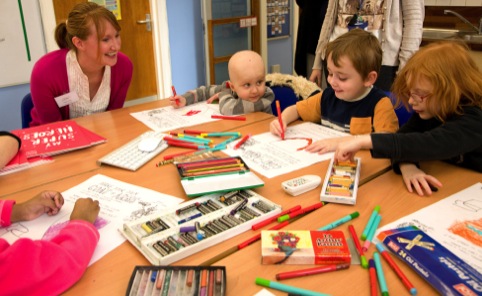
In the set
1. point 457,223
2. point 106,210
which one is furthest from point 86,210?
point 457,223

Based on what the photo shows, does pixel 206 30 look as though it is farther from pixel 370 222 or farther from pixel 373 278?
pixel 373 278

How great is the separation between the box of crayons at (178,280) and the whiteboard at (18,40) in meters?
2.84

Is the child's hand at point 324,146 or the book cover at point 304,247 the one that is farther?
the child's hand at point 324,146

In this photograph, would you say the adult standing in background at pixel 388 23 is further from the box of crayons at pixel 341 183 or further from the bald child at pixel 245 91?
the box of crayons at pixel 341 183

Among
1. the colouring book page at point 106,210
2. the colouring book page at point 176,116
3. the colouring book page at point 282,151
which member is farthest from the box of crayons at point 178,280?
the colouring book page at point 176,116

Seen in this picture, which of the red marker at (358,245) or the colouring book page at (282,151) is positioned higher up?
the colouring book page at (282,151)

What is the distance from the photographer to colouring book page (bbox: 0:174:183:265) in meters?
0.96

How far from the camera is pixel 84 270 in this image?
2.74 ft

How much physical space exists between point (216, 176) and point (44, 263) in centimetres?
52

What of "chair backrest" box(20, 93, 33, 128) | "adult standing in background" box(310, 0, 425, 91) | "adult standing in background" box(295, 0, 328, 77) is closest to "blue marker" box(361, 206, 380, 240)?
"adult standing in background" box(310, 0, 425, 91)

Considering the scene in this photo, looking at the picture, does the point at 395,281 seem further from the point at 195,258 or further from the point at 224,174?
the point at 224,174

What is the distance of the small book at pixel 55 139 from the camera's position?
1478mm

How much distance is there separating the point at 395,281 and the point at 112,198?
2.48ft

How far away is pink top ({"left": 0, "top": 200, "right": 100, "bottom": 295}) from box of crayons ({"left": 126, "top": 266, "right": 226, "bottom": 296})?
128mm
